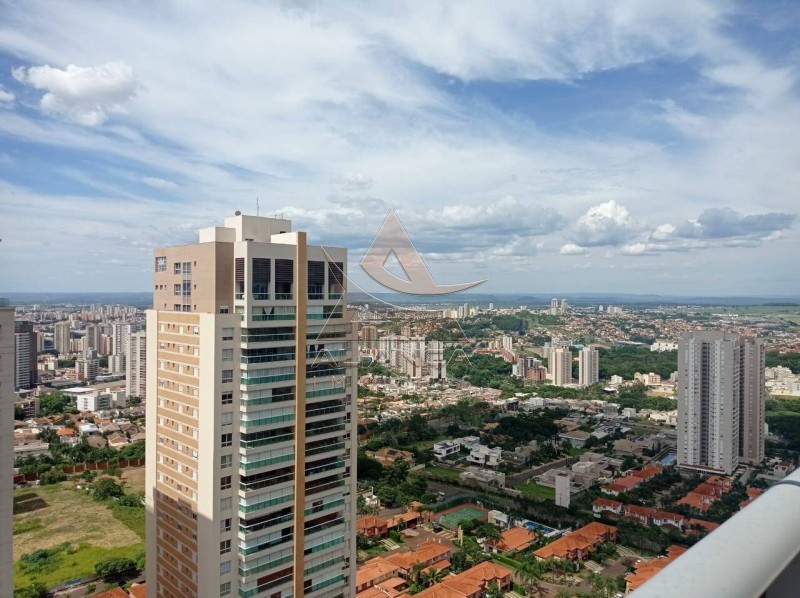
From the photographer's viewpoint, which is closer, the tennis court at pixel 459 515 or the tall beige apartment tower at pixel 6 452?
the tall beige apartment tower at pixel 6 452

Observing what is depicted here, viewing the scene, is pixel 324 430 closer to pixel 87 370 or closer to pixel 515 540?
pixel 515 540

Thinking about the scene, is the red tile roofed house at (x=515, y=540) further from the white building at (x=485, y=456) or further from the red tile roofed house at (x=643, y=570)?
the white building at (x=485, y=456)

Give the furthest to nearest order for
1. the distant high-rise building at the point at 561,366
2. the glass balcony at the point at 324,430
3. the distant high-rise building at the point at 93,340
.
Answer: the distant high-rise building at the point at 93,340 < the distant high-rise building at the point at 561,366 < the glass balcony at the point at 324,430

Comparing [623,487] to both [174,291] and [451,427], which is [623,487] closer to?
[451,427]

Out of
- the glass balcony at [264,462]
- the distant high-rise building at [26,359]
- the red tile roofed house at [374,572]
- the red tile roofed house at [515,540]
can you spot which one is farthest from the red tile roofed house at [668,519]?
the distant high-rise building at [26,359]

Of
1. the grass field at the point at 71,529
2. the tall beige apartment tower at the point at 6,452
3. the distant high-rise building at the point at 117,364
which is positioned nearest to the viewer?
the tall beige apartment tower at the point at 6,452

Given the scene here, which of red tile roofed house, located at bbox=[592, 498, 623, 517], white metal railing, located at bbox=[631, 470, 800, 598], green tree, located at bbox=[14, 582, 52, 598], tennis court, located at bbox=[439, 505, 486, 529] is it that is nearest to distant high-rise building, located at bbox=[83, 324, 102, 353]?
green tree, located at bbox=[14, 582, 52, 598]

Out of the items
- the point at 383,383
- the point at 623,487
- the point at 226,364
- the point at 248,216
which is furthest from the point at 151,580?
the point at 383,383

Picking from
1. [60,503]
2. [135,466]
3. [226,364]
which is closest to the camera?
[226,364]
